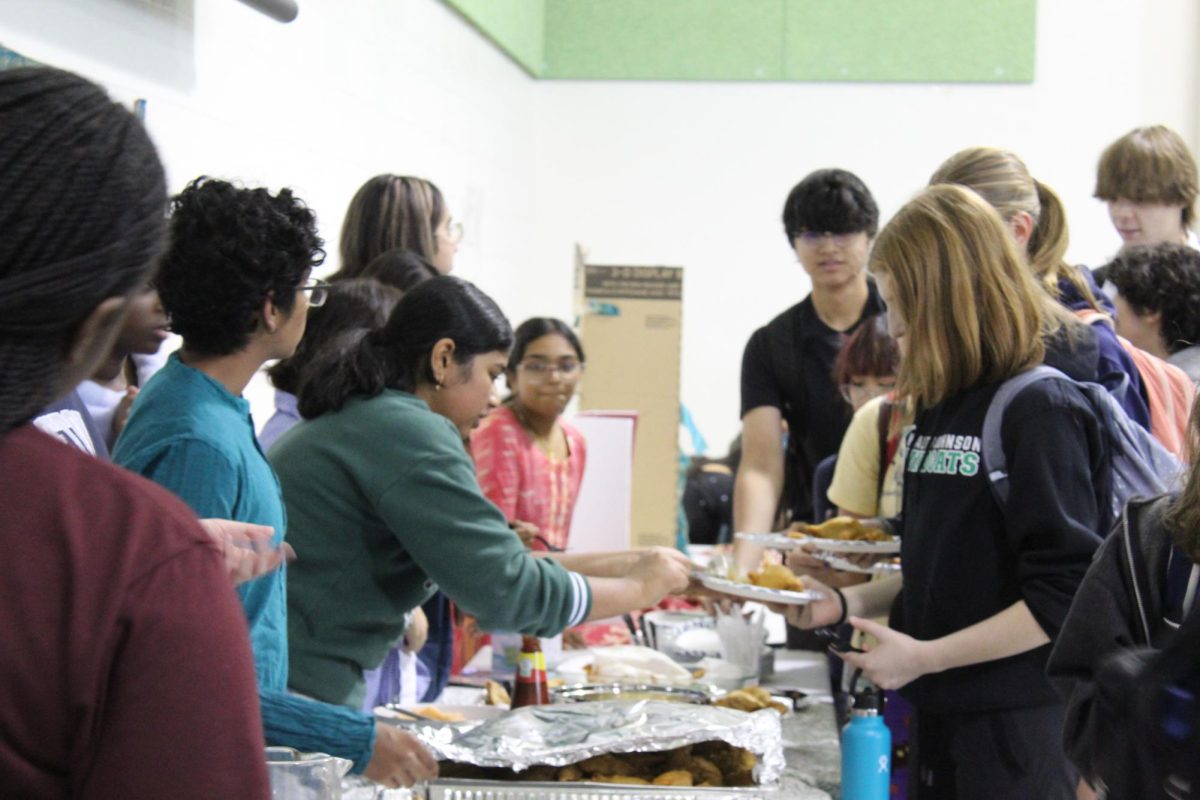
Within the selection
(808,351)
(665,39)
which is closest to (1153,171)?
(808,351)

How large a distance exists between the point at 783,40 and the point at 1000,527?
596 centimetres

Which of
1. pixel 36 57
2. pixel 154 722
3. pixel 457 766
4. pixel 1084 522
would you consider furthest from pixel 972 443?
pixel 36 57

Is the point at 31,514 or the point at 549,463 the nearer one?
the point at 31,514

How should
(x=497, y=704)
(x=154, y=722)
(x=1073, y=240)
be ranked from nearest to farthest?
1. (x=154, y=722)
2. (x=497, y=704)
3. (x=1073, y=240)

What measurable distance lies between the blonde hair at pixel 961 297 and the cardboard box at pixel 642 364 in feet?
10.3

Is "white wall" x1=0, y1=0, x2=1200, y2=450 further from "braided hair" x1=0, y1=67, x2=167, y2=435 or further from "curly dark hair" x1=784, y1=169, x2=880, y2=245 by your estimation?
"braided hair" x1=0, y1=67, x2=167, y2=435

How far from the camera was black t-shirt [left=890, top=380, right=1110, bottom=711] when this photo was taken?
71.7 inches

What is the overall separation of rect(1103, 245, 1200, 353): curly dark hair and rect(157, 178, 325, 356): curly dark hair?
1.92m

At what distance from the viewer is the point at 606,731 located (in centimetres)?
191

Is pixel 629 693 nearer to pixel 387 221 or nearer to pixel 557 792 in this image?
pixel 557 792

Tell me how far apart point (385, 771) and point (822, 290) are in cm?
219

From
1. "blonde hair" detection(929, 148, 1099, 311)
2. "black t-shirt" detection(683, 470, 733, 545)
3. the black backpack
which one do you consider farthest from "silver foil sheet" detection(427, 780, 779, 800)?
"black t-shirt" detection(683, 470, 733, 545)

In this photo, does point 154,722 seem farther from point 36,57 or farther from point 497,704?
point 36,57

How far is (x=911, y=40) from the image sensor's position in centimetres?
736
